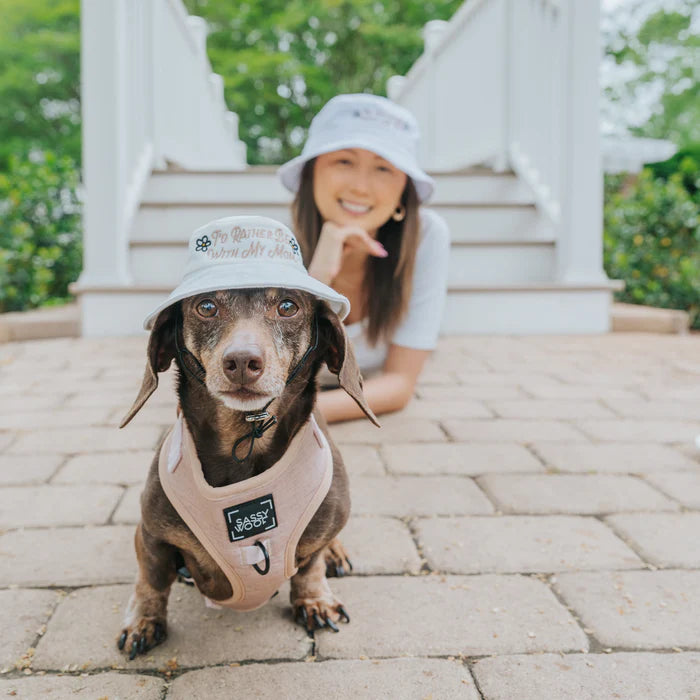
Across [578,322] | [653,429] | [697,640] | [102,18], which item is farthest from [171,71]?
[697,640]

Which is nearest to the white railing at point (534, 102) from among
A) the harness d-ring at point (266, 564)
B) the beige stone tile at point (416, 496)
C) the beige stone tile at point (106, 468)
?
the beige stone tile at point (416, 496)

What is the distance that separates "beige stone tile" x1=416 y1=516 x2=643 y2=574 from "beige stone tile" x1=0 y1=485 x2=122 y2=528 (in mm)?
900

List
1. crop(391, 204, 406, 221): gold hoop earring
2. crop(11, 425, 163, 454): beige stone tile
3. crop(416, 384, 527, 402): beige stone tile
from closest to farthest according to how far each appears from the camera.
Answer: crop(11, 425, 163, 454): beige stone tile, crop(391, 204, 406, 221): gold hoop earring, crop(416, 384, 527, 402): beige stone tile

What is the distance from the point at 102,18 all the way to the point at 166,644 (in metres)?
4.39

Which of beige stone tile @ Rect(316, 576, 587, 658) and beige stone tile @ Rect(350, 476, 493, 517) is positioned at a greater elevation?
beige stone tile @ Rect(316, 576, 587, 658)

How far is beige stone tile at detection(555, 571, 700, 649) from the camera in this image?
1.36 meters

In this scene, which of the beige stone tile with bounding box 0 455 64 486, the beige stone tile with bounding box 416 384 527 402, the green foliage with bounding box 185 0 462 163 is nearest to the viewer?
the beige stone tile with bounding box 0 455 64 486

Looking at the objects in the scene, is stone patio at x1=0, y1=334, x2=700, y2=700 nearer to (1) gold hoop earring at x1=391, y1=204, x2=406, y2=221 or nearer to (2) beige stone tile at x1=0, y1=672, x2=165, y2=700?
(2) beige stone tile at x1=0, y1=672, x2=165, y2=700

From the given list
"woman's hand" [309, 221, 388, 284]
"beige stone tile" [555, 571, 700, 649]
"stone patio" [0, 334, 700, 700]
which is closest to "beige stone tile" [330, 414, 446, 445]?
"stone patio" [0, 334, 700, 700]

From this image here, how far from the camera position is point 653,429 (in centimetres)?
278

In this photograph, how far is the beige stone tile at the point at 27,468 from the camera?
220 centimetres

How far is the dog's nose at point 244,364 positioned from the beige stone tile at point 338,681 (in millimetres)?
527

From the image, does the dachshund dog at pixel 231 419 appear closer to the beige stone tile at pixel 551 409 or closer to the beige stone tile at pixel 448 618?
the beige stone tile at pixel 448 618

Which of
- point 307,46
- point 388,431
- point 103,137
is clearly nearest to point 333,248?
point 388,431
